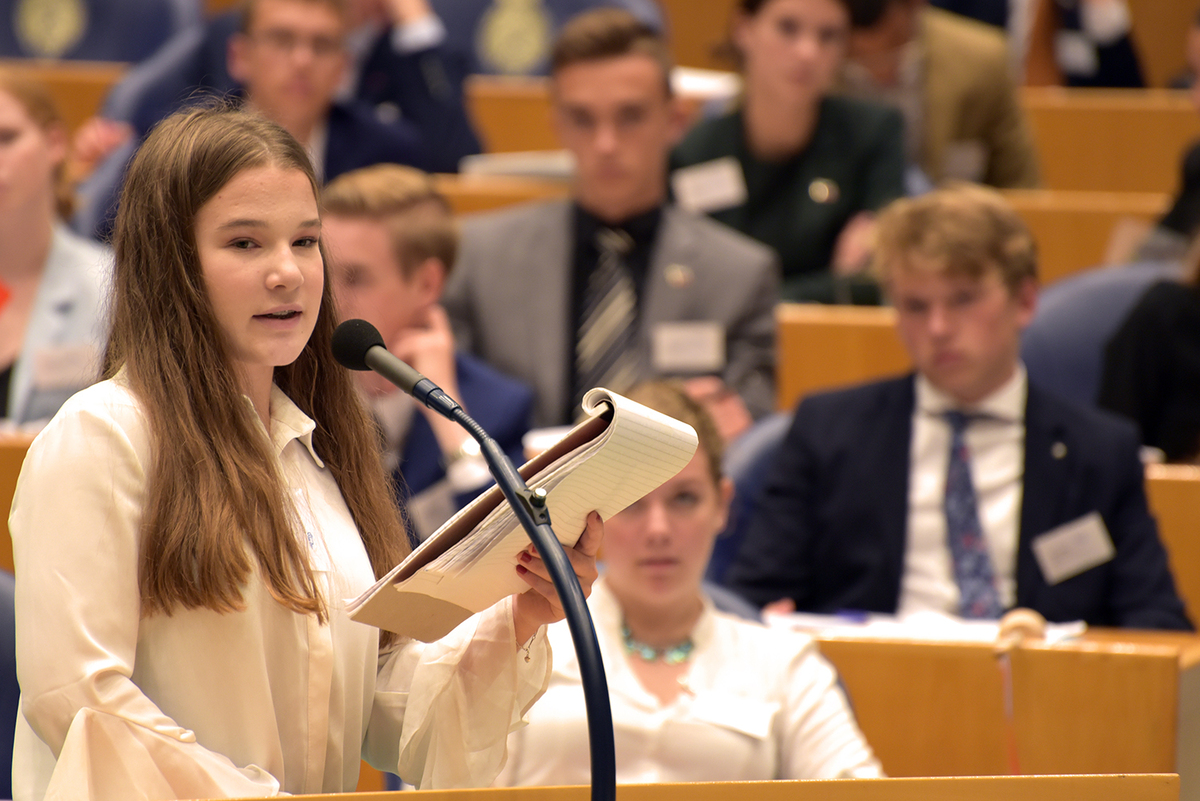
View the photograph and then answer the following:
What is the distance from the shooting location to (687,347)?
10.8 ft

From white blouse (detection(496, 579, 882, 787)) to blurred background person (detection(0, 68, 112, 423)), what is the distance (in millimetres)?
1500

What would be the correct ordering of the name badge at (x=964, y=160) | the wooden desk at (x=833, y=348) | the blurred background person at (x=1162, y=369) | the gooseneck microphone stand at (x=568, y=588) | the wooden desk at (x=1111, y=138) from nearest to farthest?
the gooseneck microphone stand at (x=568, y=588) < the blurred background person at (x=1162, y=369) < the wooden desk at (x=833, y=348) < the name badge at (x=964, y=160) < the wooden desk at (x=1111, y=138)

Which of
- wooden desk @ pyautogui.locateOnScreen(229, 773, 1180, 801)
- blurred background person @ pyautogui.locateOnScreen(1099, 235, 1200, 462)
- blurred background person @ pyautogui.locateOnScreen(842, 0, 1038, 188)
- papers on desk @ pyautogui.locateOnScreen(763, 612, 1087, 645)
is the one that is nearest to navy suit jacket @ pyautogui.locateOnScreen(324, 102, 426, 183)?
blurred background person @ pyautogui.locateOnScreen(842, 0, 1038, 188)

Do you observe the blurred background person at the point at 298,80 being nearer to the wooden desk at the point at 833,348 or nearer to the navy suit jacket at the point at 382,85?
the navy suit jacket at the point at 382,85

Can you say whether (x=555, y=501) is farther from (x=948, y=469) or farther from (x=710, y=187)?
(x=710, y=187)

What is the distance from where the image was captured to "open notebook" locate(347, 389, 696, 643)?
1.15 m

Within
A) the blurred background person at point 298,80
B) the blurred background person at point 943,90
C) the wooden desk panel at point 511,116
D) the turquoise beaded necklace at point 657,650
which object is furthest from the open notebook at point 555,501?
the wooden desk panel at point 511,116

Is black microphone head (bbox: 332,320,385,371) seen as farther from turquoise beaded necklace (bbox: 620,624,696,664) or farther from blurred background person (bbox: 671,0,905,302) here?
blurred background person (bbox: 671,0,905,302)

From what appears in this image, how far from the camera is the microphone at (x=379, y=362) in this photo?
113cm

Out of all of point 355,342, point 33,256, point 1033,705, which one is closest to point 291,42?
point 33,256

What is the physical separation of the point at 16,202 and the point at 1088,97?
378 cm

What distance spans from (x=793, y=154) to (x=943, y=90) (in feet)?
2.91

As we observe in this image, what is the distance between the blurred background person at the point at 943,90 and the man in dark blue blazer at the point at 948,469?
1.99 meters

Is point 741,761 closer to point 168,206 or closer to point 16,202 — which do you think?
point 168,206
